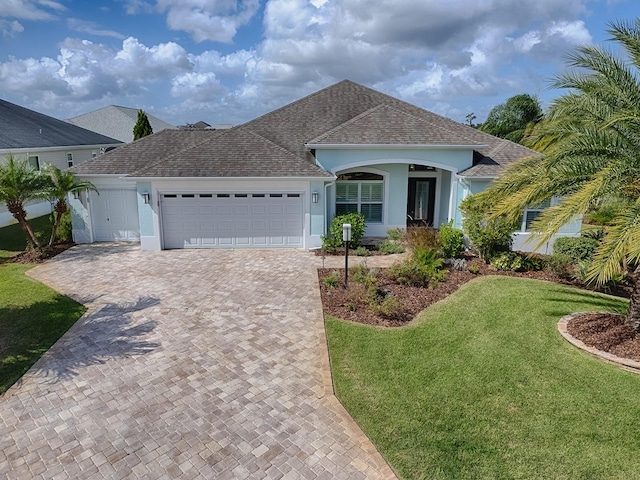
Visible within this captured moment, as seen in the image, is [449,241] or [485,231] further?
[449,241]

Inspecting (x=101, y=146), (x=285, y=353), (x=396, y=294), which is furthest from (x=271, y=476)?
(x=101, y=146)

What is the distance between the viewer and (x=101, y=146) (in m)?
32.4

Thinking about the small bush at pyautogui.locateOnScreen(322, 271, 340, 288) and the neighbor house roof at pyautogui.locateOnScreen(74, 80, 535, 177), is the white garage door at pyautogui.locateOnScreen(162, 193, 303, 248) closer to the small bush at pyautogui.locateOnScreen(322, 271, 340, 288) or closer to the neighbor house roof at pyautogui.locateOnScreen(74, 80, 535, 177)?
the neighbor house roof at pyautogui.locateOnScreen(74, 80, 535, 177)

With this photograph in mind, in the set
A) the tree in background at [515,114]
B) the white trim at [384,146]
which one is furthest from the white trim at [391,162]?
the tree in background at [515,114]

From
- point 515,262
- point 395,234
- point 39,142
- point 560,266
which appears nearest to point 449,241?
point 515,262

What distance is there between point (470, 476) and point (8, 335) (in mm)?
9562

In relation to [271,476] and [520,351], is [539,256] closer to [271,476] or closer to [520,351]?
→ [520,351]

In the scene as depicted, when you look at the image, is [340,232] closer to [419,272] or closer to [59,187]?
[419,272]

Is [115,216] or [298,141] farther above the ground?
[298,141]

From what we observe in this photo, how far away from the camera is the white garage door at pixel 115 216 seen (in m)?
17.9

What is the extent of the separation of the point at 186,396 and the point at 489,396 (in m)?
5.02

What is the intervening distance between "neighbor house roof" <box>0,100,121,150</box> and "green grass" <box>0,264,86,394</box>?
12.9 m

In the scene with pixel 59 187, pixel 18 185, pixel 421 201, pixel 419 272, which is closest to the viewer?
pixel 419 272

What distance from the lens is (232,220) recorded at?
55.7ft
